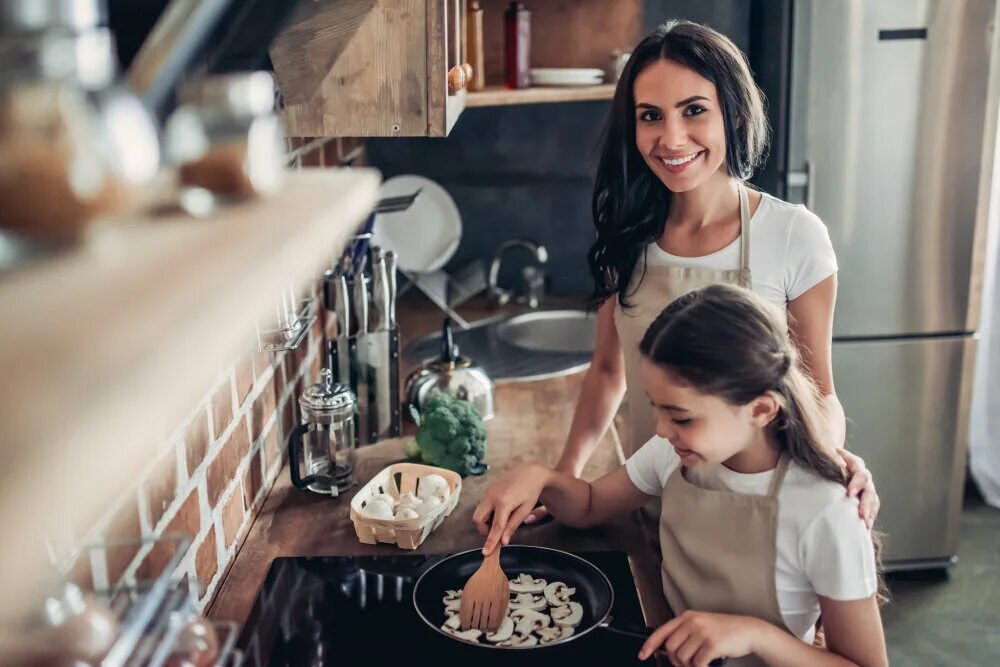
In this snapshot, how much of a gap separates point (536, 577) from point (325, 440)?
487 mm

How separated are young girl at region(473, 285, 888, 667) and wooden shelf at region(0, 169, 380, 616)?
0.85m

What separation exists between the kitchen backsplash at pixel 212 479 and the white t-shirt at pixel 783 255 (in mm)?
798

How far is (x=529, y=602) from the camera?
4.67 feet

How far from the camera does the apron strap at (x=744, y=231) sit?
179 cm

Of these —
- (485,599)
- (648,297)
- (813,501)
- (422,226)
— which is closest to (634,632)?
(485,599)

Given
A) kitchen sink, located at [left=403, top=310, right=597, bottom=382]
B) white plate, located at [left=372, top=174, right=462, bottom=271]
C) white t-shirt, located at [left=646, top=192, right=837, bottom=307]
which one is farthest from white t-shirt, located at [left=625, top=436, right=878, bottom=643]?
white plate, located at [left=372, top=174, right=462, bottom=271]

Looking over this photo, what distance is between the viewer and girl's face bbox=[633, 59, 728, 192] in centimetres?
173

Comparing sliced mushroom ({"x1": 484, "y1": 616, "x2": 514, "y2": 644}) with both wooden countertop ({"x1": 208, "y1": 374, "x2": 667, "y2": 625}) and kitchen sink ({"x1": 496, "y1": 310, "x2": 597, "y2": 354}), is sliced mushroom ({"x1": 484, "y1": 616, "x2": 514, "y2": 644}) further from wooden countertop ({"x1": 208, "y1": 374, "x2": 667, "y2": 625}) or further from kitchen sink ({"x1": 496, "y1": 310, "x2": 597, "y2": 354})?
kitchen sink ({"x1": 496, "y1": 310, "x2": 597, "y2": 354})

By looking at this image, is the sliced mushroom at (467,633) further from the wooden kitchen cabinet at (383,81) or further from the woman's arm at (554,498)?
the wooden kitchen cabinet at (383,81)

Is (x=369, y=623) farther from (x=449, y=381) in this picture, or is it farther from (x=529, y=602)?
(x=449, y=381)

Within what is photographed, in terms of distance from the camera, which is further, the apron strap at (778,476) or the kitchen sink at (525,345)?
the kitchen sink at (525,345)

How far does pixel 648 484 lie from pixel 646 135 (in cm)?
60

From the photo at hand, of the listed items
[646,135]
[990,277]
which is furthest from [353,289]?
[990,277]

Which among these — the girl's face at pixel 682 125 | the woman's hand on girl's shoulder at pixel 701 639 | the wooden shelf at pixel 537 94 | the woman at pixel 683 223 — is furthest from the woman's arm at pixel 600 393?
the wooden shelf at pixel 537 94
